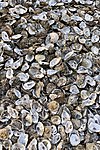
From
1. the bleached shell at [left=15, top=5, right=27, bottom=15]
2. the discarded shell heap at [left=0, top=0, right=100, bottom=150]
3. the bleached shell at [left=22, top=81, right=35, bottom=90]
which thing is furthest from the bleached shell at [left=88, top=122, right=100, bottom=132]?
the bleached shell at [left=15, top=5, right=27, bottom=15]

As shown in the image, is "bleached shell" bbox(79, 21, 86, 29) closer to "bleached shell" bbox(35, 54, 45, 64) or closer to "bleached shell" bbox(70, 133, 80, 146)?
"bleached shell" bbox(35, 54, 45, 64)

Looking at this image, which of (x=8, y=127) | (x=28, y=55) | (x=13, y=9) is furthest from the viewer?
(x=13, y=9)

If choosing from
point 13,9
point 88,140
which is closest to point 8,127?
point 88,140

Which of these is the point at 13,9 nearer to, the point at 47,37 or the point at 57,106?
the point at 47,37

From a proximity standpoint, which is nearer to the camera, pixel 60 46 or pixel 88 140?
pixel 88 140

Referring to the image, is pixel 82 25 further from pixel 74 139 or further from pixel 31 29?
pixel 74 139

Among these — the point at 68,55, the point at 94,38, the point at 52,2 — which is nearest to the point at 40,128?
the point at 68,55

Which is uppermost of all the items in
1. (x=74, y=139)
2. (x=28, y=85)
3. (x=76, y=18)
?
(x=76, y=18)

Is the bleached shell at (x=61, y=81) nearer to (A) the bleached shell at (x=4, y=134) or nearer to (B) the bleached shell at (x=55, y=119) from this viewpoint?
(B) the bleached shell at (x=55, y=119)
